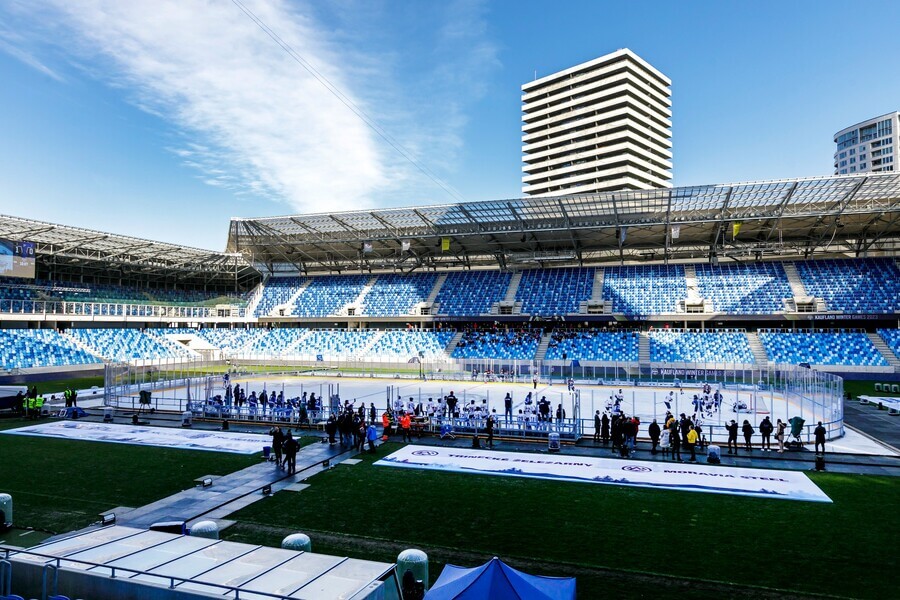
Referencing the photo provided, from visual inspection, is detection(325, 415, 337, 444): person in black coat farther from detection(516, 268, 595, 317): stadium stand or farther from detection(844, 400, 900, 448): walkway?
detection(516, 268, 595, 317): stadium stand

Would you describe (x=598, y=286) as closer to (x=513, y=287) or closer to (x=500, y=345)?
(x=513, y=287)

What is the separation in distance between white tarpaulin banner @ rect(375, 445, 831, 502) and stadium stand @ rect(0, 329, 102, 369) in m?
41.4

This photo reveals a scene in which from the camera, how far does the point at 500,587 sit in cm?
654

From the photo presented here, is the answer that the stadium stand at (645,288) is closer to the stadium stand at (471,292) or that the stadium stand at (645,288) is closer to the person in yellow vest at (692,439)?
the stadium stand at (471,292)

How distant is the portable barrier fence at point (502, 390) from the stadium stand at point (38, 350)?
11682mm

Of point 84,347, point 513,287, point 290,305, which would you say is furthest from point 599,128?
point 84,347

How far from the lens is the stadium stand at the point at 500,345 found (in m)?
55.9

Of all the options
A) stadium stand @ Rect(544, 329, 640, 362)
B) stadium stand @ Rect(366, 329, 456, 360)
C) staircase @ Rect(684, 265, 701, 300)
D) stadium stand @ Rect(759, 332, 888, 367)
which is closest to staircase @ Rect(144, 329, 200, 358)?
stadium stand @ Rect(366, 329, 456, 360)

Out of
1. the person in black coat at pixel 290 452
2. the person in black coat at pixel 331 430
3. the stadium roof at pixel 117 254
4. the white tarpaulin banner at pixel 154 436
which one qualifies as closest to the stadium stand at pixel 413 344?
the stadium roof at pixel 117 254

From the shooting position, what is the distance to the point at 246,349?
65.1 meters

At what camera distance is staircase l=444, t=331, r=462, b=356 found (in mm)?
59263

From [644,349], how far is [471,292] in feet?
77.2

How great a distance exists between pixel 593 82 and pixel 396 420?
11720 cm

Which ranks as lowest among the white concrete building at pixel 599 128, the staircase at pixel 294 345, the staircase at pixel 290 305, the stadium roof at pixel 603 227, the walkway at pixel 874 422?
the walkway at pixel 874 422
